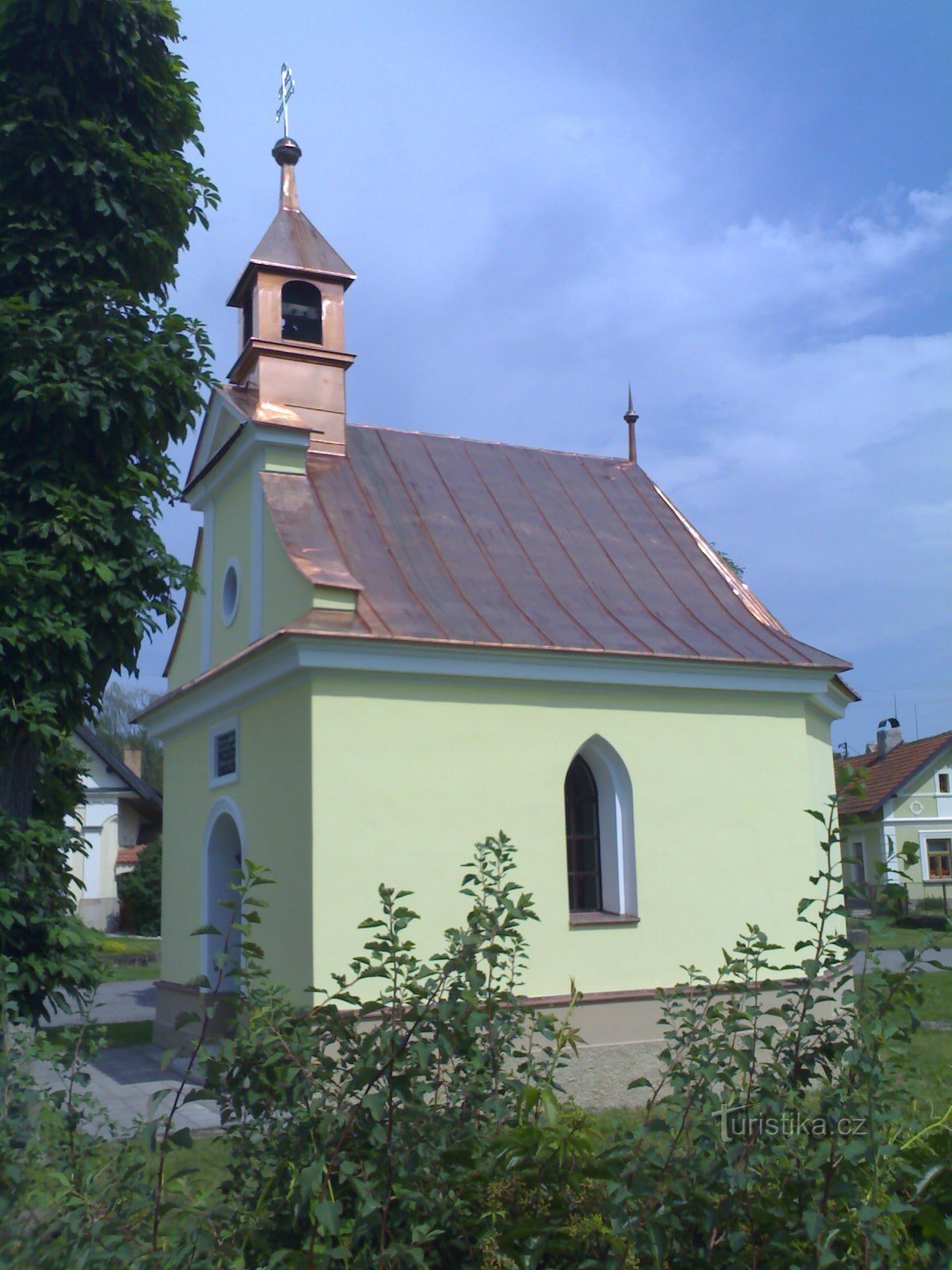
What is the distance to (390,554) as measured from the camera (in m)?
11.3

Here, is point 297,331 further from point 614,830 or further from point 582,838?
point 614,830

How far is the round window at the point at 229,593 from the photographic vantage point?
1223 cm

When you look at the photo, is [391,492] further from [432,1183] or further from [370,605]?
[432,1183]

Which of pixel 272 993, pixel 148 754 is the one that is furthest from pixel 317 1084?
pixel 148 754

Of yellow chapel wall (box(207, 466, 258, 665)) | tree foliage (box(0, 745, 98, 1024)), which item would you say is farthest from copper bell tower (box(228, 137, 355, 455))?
tree foliage (box(0, 745, 98, 1024))

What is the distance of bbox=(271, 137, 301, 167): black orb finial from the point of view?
14.0 meters

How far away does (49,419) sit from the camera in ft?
23.9

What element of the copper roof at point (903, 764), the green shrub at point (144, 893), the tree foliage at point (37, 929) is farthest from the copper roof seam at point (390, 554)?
the copper roof at point (903, 764)

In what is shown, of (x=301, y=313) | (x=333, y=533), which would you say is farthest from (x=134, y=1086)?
(x=301, y=313)

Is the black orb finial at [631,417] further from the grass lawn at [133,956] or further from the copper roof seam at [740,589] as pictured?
the grass lawn at [133,956]

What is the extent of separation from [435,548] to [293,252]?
4051mm

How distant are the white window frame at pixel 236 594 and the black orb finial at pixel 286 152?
540cm

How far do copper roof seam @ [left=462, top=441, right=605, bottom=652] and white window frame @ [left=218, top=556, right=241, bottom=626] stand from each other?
305cm

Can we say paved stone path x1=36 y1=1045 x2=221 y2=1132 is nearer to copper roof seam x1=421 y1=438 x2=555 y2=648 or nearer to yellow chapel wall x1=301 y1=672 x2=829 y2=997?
yellow chapel wall x1=301 y1=672 x2=829 y2=997
